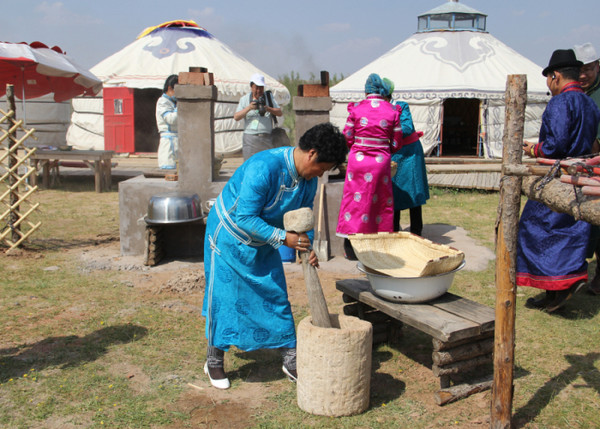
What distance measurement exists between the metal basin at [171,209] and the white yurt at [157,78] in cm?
965

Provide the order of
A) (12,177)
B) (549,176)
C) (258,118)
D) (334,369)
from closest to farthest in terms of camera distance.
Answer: (549,176) → (334,369) → (12,177) → (258,118)

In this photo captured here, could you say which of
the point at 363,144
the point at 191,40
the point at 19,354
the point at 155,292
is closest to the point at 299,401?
the point at 19,354

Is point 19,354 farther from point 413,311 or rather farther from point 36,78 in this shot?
point 36,78

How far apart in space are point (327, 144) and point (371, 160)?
94.3 inches

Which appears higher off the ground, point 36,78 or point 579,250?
point 36,78

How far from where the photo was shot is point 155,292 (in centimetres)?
484

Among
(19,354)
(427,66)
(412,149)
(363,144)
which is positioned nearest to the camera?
(19,354)

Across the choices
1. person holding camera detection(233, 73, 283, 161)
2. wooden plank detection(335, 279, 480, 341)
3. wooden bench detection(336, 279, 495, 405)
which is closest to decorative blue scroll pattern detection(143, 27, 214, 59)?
person holding camera detection(233, 73, 283, 161)

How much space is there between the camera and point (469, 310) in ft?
10.4

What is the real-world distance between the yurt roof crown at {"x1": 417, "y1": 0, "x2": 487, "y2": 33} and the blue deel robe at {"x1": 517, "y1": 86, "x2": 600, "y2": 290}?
43.4 feet

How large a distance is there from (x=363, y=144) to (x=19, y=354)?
3142mm

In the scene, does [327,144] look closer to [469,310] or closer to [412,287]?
[412,287]

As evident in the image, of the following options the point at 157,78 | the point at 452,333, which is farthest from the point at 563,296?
the point at 157,78

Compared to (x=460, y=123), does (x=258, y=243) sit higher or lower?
lower
